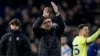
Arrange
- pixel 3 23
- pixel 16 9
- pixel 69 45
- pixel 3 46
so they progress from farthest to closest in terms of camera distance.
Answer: pixel 16 9 < pixel 3 23 < pixel 69 45 < pixel 3 46

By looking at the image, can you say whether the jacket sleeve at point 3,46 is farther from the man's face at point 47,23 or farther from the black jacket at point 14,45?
the man's face at point 47,23

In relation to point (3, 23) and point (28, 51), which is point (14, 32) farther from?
point (3, 23)

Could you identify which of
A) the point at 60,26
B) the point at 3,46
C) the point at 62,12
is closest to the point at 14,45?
the point at 3,46

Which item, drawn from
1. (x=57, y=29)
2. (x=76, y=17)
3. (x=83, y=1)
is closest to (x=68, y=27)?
(x=76, y=17)

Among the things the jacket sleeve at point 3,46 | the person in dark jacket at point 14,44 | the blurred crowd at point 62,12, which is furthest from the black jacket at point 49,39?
the blurred crowd at point 62,12

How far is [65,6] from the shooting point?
64.8 ft

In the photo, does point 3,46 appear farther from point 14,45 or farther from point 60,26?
point 60,26

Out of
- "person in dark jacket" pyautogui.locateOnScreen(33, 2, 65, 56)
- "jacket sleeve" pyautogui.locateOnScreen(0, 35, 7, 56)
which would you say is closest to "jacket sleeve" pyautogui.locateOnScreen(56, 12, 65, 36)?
"person in dark jacket" pyautogui.locateOnScreen(33, 2, 65, 56)

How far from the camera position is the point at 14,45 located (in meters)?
11.2

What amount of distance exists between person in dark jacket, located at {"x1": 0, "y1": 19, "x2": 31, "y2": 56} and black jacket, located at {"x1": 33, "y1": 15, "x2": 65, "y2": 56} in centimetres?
33

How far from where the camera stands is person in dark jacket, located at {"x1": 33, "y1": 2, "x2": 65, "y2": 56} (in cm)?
1126

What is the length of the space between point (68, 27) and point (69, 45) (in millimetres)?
2627

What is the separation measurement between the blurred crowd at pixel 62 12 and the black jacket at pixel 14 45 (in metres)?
6.25

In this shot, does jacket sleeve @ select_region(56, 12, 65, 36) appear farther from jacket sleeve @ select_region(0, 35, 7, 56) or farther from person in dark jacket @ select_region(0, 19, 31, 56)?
jacket sleeve @ select_region(0, 35, 7, 56)
